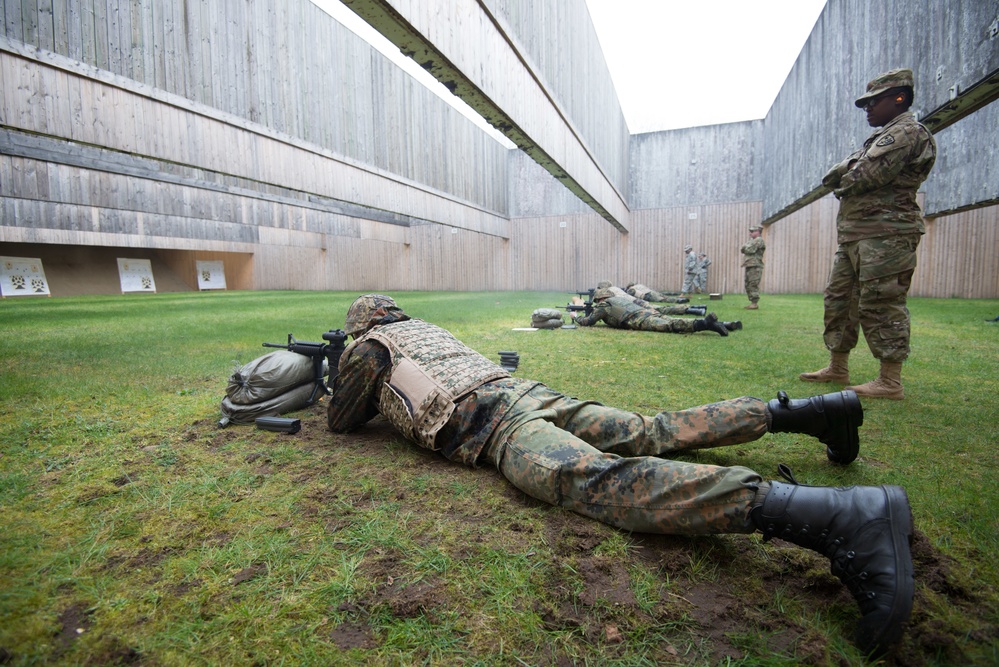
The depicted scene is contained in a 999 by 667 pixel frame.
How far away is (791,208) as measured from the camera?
10820 millimetres

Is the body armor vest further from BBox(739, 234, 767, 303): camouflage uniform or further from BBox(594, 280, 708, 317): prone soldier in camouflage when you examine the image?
BBox(739, 234, 767, 303): camouflage uniform

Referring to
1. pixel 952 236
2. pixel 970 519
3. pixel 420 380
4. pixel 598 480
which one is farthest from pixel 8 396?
pixel 952 236

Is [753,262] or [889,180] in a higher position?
[889,180]

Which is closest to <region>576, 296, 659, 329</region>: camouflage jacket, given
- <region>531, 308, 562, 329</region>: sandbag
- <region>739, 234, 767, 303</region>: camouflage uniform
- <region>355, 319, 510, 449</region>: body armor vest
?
<region>531, 308, 562, 329</region>: sandbag

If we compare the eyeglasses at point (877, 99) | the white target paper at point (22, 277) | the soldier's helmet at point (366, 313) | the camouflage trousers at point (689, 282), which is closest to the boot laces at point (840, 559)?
the soldier's helmet at point (366, 313)

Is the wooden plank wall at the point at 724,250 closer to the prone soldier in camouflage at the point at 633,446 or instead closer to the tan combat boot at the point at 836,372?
the tan combat boot at the point at 836,372

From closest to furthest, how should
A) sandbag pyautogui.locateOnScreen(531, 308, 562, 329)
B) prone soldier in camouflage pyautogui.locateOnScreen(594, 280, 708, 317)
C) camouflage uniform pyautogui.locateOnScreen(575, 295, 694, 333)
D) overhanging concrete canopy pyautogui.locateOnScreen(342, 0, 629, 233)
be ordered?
overhanging concrete canopy pyautogui.locateOnScreen(342, 0, 629, 233), camouflage uniform pyautogui.locateOnScreen(575, 295, 694, 333), sandbag pyautogui.locateOnScreen(531, 308, 562, 329), prone soldier in camouflage pyautogui.locateOnScreen(594, 280, 708, 317)

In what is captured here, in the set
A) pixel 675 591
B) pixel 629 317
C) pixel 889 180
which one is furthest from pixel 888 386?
pixel 629 317

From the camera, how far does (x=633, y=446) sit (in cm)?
Answer: 199

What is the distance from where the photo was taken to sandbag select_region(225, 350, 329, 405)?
9.25ft

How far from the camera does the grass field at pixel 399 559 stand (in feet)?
3.67

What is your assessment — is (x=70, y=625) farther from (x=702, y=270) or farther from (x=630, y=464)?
(x=702, y=270)

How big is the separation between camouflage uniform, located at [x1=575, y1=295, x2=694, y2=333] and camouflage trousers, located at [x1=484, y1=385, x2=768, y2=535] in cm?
494

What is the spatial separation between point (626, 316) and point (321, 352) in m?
5.26
